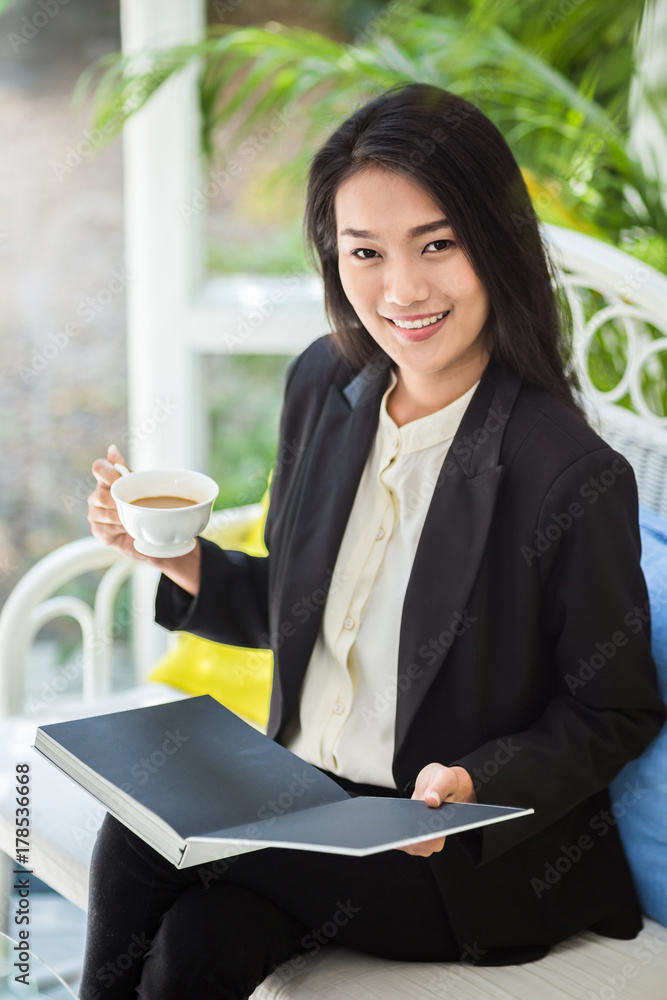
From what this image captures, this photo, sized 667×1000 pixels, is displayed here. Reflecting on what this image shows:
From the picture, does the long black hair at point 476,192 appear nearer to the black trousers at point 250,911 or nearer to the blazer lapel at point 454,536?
the blazer lapel at point 454,536

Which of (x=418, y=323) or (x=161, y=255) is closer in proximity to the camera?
(x=418, y=323)

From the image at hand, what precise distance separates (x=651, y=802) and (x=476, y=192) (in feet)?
2.43

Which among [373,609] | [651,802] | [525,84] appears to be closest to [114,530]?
[373,609]

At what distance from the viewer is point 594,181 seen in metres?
1.85

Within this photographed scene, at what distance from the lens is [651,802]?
47.5 inches

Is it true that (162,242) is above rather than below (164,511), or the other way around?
above

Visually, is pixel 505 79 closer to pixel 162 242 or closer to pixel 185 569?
pixel 162 242

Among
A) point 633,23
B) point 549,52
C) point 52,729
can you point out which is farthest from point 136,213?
point 52,729

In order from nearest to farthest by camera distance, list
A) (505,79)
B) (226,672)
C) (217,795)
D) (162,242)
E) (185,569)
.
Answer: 1. (217,795)
2. (185,569)
3. (226,672)
4. (505,79)
5. (162,242)

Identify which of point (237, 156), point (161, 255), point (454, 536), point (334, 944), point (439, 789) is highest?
point (237, 156)

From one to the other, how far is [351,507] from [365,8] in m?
1.60

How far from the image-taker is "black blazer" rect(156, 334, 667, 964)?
1106mm

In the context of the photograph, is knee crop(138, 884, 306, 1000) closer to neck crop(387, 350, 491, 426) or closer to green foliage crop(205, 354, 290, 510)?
neck crop(387, 350, 491, 426)

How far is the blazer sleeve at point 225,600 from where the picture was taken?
1.37 metres
